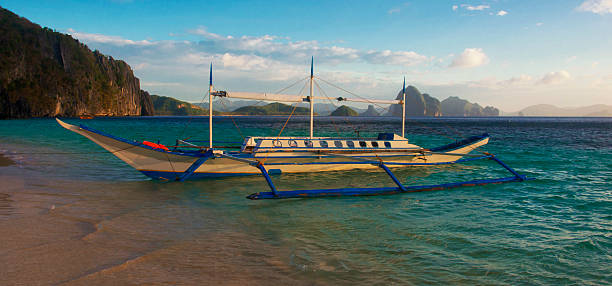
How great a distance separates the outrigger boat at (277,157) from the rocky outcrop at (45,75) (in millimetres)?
144275

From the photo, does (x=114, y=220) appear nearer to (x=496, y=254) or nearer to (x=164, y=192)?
(x=164, y=192)

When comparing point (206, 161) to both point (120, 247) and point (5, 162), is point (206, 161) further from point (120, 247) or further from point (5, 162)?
point (5, 162)

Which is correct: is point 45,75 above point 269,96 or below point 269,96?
above

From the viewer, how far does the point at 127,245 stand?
8320 millimetres

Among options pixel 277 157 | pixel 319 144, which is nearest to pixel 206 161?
pixel 277 157

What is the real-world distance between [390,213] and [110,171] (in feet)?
57.0

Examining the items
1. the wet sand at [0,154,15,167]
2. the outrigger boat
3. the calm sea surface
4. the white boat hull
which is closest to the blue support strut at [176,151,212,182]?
the outrigger boat

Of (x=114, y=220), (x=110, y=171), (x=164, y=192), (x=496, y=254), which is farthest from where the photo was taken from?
(x=110, y=171)

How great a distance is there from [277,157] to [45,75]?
16313cm

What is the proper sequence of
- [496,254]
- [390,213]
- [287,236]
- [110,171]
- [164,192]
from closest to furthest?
1. [496,254]
2. [287,236]
3. [390,213]
4. [164,192]
5. [110,171]

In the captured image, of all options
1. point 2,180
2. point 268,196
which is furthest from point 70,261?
point 2,180

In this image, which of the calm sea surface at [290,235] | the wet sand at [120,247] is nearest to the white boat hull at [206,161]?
the calm sea surface at [290,235]

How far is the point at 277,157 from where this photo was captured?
784 inches

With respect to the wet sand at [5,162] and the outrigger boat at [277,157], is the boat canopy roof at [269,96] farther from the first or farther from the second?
the wet sand at [5,162]
